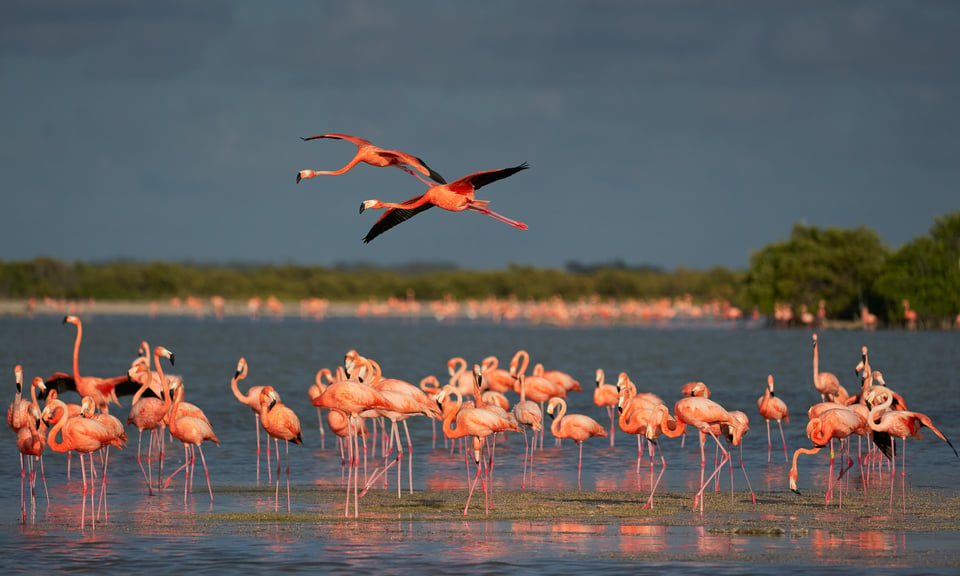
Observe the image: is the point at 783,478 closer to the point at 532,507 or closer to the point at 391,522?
the point at 532,507

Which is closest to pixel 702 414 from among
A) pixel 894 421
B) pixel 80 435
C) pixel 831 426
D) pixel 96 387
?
pixel 831 426

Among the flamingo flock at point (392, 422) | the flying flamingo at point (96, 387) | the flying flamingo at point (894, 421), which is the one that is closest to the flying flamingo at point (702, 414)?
the flamingo flock at point (392, 422)

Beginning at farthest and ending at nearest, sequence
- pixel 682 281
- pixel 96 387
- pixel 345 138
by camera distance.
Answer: pixel 682 281 < pixel 96 387 < pixel 345 138

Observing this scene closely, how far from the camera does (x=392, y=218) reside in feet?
45.2

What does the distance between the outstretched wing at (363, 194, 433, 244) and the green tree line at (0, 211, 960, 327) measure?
65170 mm

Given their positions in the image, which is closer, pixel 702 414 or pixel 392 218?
pixel 392 218

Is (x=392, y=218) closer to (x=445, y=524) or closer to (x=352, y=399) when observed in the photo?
(x=352, y=399)

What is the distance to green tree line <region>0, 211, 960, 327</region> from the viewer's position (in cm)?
7600

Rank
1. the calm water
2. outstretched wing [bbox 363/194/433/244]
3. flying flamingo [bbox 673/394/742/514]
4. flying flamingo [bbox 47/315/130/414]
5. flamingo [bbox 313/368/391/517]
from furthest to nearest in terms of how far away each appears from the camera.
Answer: flying flamingo [bbox 47/315/130/414] → flying flamingo [bbox 673/394/742/514] → flamingo [bbox 313/368/391/517] → outstretched wing [bbox 363/194/433/244] → the calm water

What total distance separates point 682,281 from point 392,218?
142045 millimetres

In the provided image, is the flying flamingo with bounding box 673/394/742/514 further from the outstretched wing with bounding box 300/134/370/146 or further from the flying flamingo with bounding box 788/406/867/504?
the outstretched wing with bounding box 300/134/370/146

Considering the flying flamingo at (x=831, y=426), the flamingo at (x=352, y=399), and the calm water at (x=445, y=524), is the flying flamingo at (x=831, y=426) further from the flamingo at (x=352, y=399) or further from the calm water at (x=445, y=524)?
the flamingo at (x=352, y=399)

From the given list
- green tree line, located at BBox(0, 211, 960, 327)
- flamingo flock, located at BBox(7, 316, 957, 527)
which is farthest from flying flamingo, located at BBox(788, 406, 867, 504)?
green tree line, located at BBox(0, 211, 960, 327)

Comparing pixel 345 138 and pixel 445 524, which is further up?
pixel 345 138
